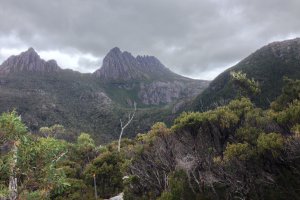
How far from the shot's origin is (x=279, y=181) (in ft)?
67.3

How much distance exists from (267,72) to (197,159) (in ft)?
413

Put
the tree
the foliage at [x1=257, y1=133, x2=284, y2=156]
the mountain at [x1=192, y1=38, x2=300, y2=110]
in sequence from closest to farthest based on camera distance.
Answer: the tree → the foliage at [x1=257, y1=133, x2=284, y2=156] → the mountain at [x1=192, y1=38, x2=300, y2=110]

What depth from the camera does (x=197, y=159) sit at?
2547cm

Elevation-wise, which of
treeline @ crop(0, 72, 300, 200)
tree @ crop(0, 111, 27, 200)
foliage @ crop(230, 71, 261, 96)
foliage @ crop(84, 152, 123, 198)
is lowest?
foliage @ crop(84, 152, 123, 198)

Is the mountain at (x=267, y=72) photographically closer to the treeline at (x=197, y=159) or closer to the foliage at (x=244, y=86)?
the foliage at (x=244, y=86)

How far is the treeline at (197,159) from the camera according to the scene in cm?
1038

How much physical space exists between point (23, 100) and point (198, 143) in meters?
177

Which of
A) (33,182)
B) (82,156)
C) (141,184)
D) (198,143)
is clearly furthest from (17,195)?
(82,156)

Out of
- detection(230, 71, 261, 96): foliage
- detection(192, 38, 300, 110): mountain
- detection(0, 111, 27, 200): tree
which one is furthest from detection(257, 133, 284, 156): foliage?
detection(192, 38, 300, 110): mountain

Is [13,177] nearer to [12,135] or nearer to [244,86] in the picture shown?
[12,135]

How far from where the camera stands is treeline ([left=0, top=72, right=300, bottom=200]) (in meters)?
10.4

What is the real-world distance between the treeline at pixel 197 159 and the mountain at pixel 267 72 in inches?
3055

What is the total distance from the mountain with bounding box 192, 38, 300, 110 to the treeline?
77585 mm

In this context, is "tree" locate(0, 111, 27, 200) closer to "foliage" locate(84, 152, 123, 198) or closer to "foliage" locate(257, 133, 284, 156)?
"foliage" locate(257, 133, 284, 156)
